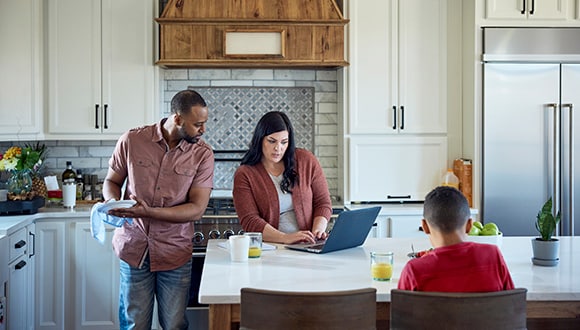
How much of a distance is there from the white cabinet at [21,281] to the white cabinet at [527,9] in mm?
3267

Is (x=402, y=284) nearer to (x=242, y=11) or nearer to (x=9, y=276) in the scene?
(x=9, y=276)

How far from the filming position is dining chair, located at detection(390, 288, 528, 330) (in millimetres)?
1903

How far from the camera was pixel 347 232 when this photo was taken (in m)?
2.98

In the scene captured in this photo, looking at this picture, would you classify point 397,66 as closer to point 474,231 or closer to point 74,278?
point 474,231

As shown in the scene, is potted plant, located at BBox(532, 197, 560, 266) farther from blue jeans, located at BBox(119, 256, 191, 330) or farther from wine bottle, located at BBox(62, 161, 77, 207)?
wine bottle, located at BBox(62, 161, 77, 207)

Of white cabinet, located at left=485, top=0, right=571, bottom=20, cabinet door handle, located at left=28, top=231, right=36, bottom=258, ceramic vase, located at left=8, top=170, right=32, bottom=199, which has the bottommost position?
cabinet door handle, located at left=28, top=231, right=36, bottom=258

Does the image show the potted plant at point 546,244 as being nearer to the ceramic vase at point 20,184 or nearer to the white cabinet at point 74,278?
the white cabinet at point 74,278

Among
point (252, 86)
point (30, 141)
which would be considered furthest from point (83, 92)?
point (252, 86)

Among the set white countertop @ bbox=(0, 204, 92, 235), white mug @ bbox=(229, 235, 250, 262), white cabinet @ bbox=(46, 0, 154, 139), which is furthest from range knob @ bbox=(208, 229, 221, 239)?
white mug @ bbox=(229, 235, 250, 262)

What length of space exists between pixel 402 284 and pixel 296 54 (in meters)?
2.81

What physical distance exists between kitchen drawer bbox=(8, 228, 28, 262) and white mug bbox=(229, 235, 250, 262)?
169 centimetres

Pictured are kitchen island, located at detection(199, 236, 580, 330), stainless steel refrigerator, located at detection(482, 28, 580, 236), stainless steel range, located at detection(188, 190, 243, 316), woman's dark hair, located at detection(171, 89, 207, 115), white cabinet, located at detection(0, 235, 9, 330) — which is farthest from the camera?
stainless steel refrigerator, located at detection(482, 28, 580, 236)

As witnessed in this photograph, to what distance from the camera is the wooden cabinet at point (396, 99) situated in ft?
15.6

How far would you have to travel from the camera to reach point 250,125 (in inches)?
199
